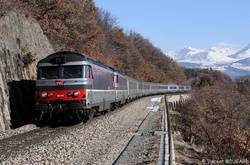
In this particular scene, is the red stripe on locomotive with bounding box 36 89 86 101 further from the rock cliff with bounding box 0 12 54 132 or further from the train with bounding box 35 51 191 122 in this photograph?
the rock cliff with bounding box 0 12 54 132

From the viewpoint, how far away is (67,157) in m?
8.00

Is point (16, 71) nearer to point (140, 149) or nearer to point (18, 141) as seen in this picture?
point (18, 141)

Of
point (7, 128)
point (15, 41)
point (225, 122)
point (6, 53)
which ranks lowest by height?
point (225, 122)

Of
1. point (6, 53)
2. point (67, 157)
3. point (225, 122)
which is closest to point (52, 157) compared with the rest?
Answer: point (67, 157)

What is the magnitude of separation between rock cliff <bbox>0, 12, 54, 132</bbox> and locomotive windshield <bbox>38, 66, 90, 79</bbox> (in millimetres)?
1893

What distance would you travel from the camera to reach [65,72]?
13.7 m

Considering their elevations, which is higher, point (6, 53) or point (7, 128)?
point (6, 53)

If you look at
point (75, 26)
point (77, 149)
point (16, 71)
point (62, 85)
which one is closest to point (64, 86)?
point (62, 85)

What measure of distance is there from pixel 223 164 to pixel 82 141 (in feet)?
17.6

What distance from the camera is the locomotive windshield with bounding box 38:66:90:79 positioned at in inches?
537

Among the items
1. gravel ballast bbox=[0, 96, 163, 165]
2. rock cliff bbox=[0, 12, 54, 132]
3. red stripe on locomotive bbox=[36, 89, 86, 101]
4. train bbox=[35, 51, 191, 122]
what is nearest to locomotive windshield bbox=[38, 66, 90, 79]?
train bbox=[35, 51, 191, 122]

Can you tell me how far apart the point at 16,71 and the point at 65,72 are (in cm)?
368

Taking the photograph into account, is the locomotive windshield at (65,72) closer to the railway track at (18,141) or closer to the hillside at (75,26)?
the railway track at (18,141)

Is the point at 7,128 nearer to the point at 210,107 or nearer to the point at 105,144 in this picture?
the point at 105,144
